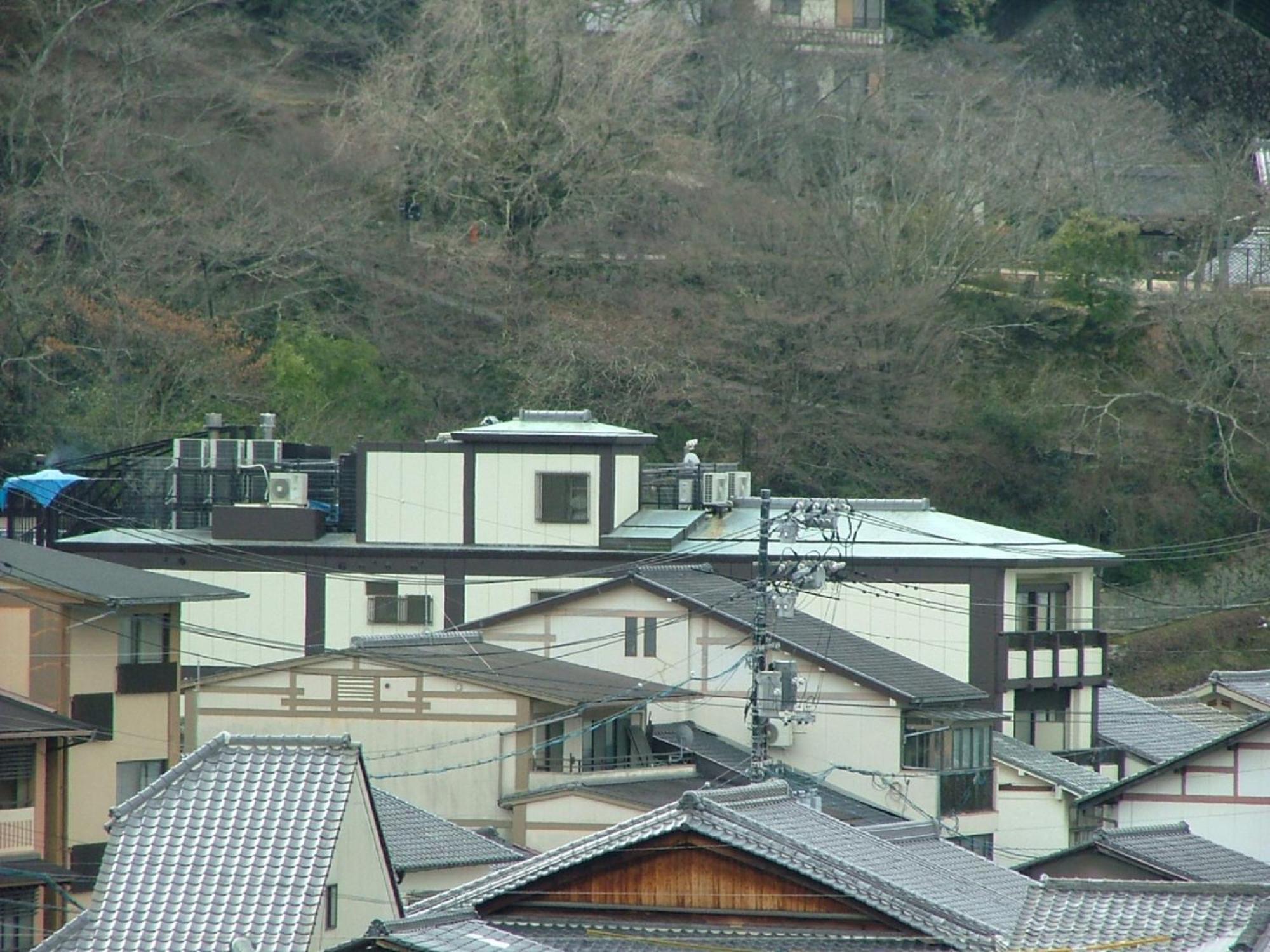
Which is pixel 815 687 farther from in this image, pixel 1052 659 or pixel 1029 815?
pixel 1052 659

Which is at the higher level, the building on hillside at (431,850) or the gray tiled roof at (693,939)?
the gray tiled roof at (693,939)

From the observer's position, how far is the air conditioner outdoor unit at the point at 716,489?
107ft

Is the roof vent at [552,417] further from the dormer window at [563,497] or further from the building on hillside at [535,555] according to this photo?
the dormer window at [563,497]

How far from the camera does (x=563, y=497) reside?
30.8m

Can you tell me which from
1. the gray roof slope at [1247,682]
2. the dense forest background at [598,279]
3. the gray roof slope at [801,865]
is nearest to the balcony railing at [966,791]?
the gray roof slope at [1247,682]

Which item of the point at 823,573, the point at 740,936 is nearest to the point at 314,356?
the point at 823,573

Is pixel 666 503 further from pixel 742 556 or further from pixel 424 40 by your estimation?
pixel 424 40

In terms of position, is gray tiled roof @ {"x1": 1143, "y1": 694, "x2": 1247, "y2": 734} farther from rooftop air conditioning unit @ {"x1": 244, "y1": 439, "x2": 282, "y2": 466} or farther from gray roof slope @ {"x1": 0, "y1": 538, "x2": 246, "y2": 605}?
gray roof slope @ {"x1": 0, "y1": 538, "x2": 246, "y2": 605}

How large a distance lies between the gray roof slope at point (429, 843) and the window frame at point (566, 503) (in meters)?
10.1

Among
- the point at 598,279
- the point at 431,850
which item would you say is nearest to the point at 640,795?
the point at 431,850

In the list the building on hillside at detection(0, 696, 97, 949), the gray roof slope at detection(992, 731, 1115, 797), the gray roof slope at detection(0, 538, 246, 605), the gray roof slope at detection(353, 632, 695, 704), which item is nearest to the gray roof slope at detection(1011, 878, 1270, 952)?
the building on hillside at detection(0, 696, 97, 949)

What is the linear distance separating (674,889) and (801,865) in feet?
2.90

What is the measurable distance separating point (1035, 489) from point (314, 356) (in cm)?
1435

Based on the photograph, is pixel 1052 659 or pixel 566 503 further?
pixel 566 503
